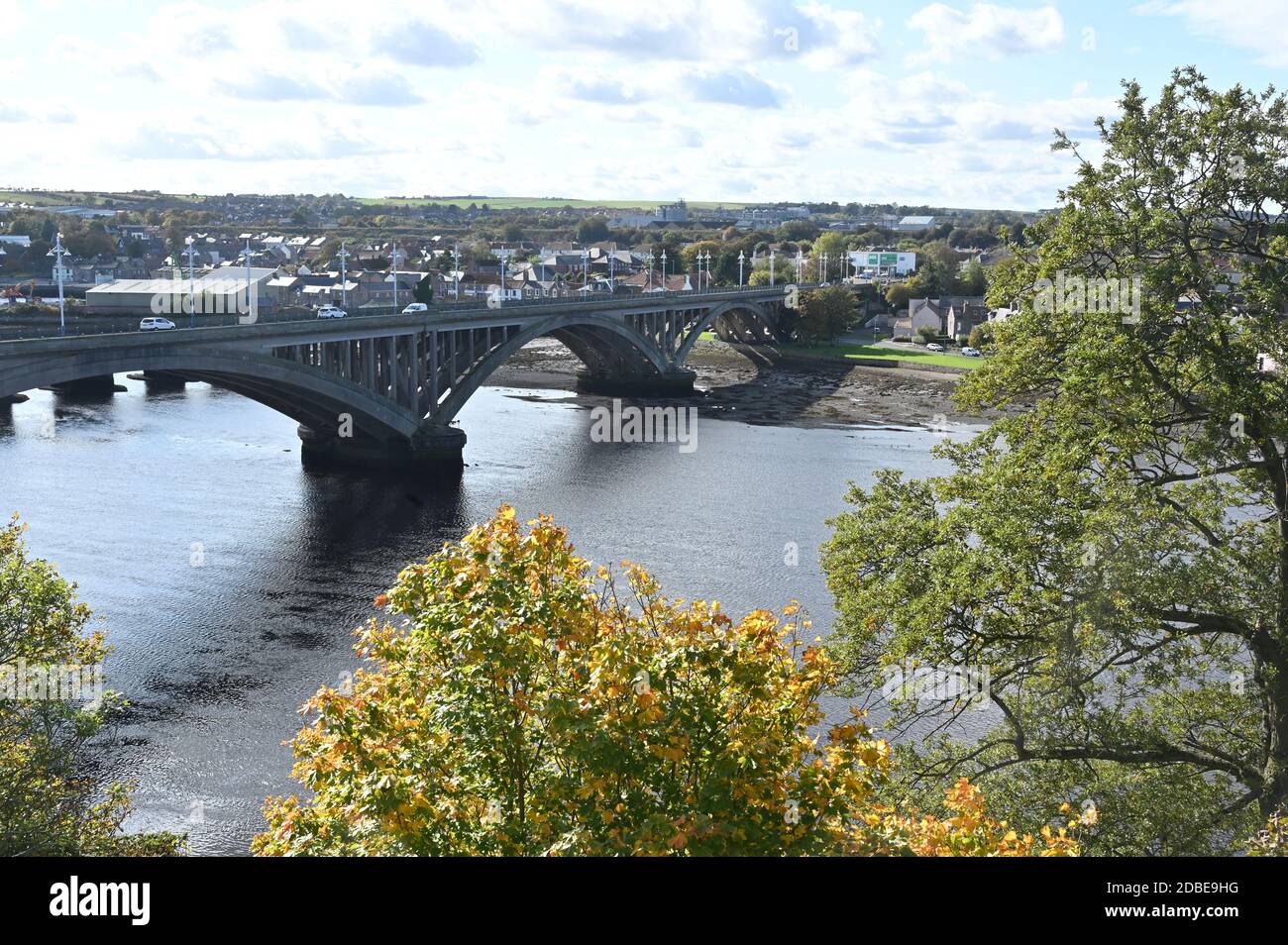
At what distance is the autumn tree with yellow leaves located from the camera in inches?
423

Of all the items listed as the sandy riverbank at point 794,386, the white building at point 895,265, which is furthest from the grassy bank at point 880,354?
the white building at point 895,265

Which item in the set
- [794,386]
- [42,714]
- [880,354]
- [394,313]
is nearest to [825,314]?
[880,354]

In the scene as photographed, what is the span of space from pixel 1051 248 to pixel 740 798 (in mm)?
11132

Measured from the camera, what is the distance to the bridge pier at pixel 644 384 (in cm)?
9606

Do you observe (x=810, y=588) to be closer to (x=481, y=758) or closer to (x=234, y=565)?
(x=234, y=565)

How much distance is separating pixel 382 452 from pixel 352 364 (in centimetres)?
474

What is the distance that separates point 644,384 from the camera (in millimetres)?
96438

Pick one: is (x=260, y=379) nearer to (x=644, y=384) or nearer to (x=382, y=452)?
(x=382, y=452)

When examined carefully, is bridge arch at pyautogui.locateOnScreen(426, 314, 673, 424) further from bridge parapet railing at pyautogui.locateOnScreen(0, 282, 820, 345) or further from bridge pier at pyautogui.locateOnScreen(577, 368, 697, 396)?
bridge parapet railing at pyautogui.locateOnScreen(0, 282, 820, 345)

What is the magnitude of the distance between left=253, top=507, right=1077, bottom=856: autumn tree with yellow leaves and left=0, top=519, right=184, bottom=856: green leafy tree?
20.1 feet

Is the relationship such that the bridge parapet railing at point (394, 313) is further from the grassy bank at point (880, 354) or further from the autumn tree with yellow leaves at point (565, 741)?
the autumn tree with yellow leaves at point (565, 741)

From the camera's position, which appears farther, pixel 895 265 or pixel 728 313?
pixel 895 265

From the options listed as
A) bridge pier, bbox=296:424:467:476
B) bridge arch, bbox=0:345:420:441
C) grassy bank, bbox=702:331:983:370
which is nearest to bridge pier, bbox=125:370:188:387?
bridge pier, bbox=296:424:467:476

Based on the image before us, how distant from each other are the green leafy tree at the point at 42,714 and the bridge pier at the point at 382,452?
131ft
